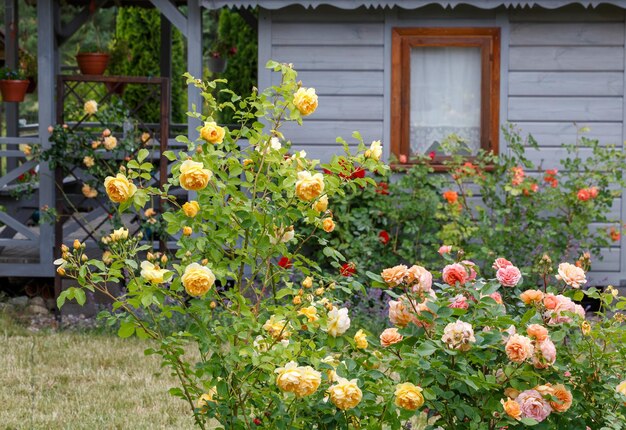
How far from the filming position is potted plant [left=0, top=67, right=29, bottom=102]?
1148 cm

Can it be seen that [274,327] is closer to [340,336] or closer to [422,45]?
[340,336]

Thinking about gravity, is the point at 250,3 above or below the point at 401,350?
above

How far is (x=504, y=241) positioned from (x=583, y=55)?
75.5 inches

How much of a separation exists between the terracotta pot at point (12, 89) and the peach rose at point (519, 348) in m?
8.61

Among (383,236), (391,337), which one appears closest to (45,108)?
(383,236)

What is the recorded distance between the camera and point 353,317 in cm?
938

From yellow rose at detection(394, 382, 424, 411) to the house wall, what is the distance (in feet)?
21.5

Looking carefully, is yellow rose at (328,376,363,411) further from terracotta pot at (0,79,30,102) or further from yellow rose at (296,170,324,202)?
terracotta pot at (0,79,30,102)

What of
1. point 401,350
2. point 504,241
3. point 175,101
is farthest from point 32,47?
point 401,350

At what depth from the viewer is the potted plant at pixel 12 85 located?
11.5m

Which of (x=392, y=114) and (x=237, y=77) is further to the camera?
(x=237, y=77)

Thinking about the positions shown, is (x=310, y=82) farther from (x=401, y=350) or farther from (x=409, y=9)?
(x=401, y=350)

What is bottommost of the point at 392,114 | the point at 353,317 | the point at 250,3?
the point at 353,317

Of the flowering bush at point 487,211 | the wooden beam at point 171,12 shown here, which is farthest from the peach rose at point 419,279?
the wooden beam at point 171,12
